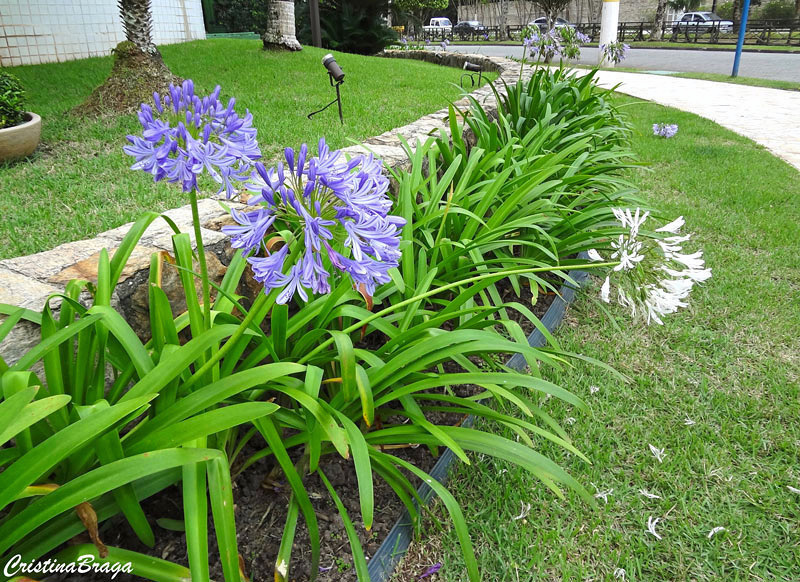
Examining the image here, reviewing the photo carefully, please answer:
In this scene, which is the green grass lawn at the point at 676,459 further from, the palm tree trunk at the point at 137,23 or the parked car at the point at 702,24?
the parked car at the point at 702,24

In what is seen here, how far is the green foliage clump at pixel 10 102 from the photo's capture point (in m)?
3.32

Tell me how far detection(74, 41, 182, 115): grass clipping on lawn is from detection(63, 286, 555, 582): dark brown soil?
387cm

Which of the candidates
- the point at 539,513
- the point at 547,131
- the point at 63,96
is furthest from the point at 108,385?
the point at 63,96

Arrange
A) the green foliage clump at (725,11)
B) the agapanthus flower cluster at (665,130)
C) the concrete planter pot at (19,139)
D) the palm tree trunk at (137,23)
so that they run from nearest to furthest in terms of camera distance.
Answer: the concrete planter pot at (19,139)
the palm tree trunk at (137,23)
the agapanthus flower cluster at (665,130)
the green foliage clump at (725,11)

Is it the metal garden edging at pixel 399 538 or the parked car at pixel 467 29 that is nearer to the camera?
the metal garden edging at pixel 399 538

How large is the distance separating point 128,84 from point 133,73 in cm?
14

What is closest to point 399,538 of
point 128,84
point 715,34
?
point 128,84

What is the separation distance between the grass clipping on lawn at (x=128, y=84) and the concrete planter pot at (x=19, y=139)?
1.06 meters

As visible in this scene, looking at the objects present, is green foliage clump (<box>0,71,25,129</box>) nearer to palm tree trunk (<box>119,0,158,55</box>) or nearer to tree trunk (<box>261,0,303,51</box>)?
palm tree trunk (<box>119,0,158,55</box>)

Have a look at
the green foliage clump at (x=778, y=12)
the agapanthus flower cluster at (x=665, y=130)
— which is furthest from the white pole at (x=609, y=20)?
the green foliage clump at (x=778, y=12)

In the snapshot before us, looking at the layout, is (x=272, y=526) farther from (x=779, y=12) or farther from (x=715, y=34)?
(x=779, y=12)

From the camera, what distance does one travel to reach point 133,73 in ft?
15.5

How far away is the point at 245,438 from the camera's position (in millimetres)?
1542

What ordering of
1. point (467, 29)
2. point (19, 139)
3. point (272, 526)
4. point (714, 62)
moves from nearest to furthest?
point (272, 526) < point (19, 139) < point (714, 62) < point (467, 29)
